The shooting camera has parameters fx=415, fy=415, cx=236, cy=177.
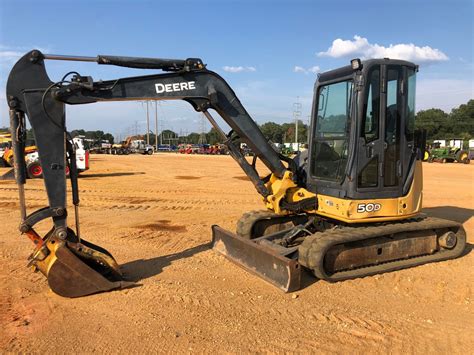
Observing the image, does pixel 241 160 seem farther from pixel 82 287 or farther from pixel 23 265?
pixel 23 265

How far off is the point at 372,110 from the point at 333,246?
1.96 metres

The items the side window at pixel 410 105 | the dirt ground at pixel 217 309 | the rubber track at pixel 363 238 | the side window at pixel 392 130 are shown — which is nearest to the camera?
the dirt ground at pixel 217 309

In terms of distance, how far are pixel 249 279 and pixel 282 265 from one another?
620 mm

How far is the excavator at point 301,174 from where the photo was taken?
15.8ft

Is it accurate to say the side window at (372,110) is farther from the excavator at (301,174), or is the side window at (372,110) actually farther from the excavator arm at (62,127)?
the excavator arm at (62,127)

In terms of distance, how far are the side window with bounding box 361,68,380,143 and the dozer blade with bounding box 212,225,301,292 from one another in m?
2.08

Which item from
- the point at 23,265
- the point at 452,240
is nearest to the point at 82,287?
the point at 23,265

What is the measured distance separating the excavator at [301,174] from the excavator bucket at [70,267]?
12 mm

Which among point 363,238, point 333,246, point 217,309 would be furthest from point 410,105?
point 217,309

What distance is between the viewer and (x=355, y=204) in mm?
5707

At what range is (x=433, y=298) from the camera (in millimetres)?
5098

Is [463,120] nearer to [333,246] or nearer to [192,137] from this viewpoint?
[192,137]

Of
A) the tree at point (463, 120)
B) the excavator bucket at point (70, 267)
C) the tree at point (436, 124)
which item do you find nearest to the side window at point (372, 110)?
the excavator bucket at point (70, 267)

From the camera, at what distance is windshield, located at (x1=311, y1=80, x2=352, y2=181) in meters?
5.88
